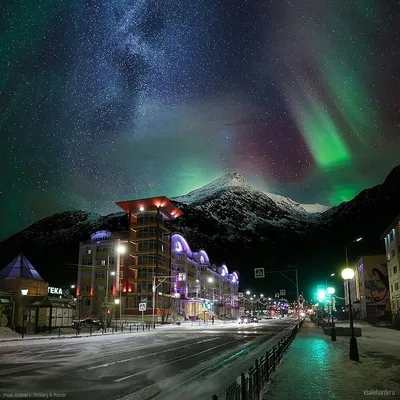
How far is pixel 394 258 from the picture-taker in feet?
237

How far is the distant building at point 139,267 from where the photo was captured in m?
94.8

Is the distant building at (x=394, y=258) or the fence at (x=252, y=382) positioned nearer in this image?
the fence at (x=252, y=382)

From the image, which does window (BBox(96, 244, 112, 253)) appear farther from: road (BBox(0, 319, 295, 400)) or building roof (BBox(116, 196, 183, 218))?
road (BBox(0, 319, 295, 400))

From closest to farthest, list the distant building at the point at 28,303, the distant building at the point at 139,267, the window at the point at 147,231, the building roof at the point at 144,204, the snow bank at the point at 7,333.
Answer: the snow bank at the point at 7,333 < the distant building at the point at 28,303 < the distant building at the point at 139,267 < the window at the point at 147,231 < the building roof at the point at 144,204

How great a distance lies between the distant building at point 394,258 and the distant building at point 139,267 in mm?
41066

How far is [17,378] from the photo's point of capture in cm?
1490

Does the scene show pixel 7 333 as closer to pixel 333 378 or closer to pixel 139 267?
pixel 333 378

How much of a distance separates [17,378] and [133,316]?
80.2m

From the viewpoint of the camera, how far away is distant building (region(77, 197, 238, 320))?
94.8m

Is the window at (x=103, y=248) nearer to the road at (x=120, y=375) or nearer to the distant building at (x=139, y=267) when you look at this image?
the distant building at (x=139, y=267)

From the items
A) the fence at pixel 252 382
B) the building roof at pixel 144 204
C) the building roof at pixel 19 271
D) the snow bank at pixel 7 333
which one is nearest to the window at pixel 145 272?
the building roof at pixel 144 204

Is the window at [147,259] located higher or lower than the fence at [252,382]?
higher

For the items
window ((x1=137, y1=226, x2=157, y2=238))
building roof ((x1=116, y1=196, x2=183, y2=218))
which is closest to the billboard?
window ((x1=137, y1=226, x2=157, y2=238))

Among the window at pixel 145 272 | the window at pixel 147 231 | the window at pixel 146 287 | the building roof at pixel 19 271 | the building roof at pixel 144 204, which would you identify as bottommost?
the window at pixel 146 287
